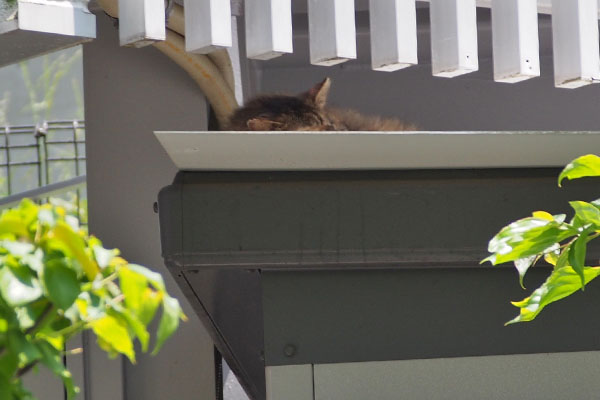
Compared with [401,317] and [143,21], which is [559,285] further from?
[143,21]

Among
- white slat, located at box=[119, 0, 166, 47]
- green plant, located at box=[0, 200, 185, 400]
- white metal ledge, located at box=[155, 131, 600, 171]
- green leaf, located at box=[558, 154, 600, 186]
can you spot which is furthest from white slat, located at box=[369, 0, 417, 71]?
green plant, located at box=[0, 200, 185, 400]

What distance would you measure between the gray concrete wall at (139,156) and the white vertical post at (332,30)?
0.71 metres

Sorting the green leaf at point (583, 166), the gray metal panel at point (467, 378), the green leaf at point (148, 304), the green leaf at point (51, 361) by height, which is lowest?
the gray metal panel at point (467, 378)

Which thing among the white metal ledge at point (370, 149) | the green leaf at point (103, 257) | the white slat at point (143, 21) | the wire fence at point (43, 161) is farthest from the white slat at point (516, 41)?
the wire fence at point (43, 161)

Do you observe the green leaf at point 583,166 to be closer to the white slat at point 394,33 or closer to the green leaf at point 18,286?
the green leaf at point 18,286

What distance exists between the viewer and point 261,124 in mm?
2174

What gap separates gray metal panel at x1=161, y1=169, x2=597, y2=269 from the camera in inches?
49.1

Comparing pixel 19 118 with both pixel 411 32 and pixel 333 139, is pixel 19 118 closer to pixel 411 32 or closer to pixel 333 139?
pixel 411 32

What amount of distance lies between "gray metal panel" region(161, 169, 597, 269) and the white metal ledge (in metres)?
0.02

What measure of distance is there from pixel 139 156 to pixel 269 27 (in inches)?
32.5

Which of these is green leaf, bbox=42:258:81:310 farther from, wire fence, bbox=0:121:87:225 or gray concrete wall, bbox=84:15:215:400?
wire fence, bbox=0:121:87:225

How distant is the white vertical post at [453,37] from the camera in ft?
5.89

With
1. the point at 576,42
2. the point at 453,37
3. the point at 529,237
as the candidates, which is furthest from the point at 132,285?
the point at 576,42

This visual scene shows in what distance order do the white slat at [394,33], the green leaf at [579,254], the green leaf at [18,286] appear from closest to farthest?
the green leaf at [18,286] < the green leaf at [579,254] < the white slat at [394,33]
